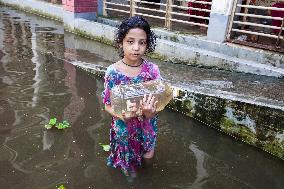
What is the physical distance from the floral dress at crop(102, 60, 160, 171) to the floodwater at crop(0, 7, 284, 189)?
9.3 inches

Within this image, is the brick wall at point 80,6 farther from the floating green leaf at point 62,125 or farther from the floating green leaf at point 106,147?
the floating green leaf at point 106,147

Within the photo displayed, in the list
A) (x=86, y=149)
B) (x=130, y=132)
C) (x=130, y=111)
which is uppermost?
(x=130, y=111)

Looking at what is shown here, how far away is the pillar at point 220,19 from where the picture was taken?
654cm

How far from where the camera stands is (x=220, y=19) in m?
6.71

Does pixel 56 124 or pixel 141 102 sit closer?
pixel 141 102

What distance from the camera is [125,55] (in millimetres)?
2754

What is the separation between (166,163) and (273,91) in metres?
2.24

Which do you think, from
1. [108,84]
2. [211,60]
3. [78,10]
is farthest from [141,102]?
[78,10]

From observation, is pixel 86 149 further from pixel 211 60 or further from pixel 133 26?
pixel 211 60

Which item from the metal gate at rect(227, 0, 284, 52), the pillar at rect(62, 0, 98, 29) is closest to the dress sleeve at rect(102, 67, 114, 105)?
the metal gate at rect(227, 0, 284, 52)

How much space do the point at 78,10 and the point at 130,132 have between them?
26.0ft

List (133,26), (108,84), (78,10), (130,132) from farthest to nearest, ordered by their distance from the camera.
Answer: (78,10) → (130,132) → (108,84) → (133,26)

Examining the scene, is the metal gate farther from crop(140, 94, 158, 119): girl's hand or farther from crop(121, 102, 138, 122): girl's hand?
crop(121, 102, 138, 122): girl's hand

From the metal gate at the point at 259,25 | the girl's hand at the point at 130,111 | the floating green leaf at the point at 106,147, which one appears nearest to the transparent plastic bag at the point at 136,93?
the girl's hand at the point at 130,111
